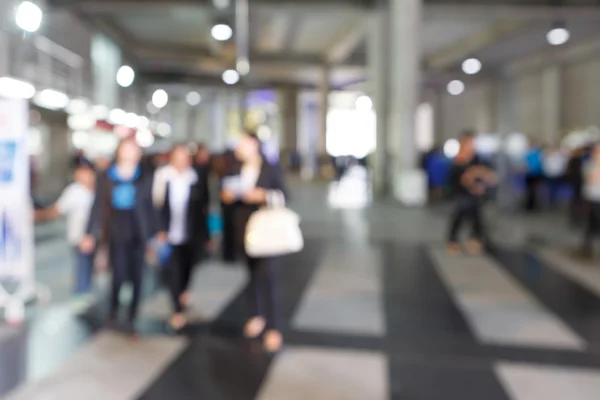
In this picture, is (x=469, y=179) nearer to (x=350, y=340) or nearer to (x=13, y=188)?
(x=350, y=340)

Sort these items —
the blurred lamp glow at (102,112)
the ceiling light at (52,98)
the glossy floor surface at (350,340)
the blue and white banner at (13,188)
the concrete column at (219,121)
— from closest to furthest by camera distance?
the glossy floor surface at (350,340)
the blue and white banner at (13,188)
the blurred lamp glow at (102,112)
the concrete column at (219,121)
the ceiling light at (52,98)

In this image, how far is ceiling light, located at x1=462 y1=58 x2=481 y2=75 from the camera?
23359mm

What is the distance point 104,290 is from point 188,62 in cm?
1793

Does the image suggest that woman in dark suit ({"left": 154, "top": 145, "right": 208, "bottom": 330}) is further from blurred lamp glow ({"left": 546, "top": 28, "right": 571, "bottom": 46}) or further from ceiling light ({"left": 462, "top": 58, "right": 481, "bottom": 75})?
ceiling light ({"left": 462, "top": 58, "right": 481, "bottom": 75})

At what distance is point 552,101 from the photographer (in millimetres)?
26000

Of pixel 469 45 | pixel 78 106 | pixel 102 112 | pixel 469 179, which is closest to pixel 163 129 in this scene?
pixel 102 112

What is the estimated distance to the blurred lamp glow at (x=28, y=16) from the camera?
464 cm

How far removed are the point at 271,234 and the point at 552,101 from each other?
24760 mm

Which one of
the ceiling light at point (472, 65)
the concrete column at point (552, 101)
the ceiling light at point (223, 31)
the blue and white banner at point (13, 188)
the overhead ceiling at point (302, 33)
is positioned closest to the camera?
the blue and white banner at point (13, 188)

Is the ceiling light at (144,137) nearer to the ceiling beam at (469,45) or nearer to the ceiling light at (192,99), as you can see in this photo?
the ceiling light at (192,99)

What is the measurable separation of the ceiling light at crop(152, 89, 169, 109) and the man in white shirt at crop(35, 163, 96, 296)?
3.45ft

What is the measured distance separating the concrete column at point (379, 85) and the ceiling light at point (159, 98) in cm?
1086

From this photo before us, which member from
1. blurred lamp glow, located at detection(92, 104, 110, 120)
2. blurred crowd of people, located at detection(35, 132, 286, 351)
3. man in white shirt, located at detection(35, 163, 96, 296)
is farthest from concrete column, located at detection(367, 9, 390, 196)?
blurred crowd of people, located at detection(35, 132, 286, 351)

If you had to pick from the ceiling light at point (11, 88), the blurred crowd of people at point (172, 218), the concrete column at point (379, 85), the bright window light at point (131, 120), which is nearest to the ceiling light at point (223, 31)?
the concrete column at point (379, 85)
